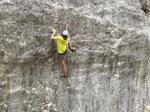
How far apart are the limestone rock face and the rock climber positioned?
0.59 feet

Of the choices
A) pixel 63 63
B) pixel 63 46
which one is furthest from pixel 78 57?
pixel 63 46

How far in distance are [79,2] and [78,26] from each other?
771 mm

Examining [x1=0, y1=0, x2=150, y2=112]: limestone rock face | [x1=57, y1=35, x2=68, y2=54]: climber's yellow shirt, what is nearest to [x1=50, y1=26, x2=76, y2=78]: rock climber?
[x1=57, y1=35, x2=68, y2=54]: climber's yellow shirt

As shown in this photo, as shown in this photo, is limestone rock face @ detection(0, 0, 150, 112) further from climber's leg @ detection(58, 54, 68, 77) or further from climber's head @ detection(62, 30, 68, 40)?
climber's head @ detection(62, 30, 68, 40)

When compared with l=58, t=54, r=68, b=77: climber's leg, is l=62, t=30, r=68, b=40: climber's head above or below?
above

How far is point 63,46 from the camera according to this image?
11.7 m

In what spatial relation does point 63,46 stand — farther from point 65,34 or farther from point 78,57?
point 78,57

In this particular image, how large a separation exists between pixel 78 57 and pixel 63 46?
96 cm

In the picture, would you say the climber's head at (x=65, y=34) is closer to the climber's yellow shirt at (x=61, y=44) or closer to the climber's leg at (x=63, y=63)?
the climber's yellow shirt at (x=61, y=44)

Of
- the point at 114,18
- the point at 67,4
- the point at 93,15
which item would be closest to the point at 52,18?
the point at 67,4

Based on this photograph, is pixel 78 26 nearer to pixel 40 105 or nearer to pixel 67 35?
pixel 67 35

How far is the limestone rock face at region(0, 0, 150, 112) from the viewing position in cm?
1152

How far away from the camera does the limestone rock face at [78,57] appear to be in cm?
1152

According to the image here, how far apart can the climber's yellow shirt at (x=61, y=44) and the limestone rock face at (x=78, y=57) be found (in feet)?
1.12
